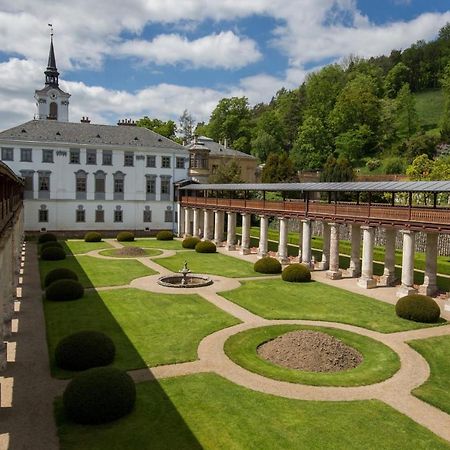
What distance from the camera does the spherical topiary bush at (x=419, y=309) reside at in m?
23.8

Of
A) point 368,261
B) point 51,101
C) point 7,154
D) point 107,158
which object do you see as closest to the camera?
point 368,261

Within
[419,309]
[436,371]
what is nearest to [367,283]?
[419,309]

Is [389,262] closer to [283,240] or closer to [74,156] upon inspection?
[283,240]

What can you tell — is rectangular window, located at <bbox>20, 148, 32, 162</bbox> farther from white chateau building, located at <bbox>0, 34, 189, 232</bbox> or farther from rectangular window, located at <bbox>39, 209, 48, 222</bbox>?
rectangular window, located at <bbox>39, 209, 48, 222</bbox>

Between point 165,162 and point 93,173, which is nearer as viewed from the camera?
point 93,173

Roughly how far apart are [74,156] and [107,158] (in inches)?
163

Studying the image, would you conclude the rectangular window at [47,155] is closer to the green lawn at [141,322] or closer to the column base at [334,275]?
the green lawn at [141,322]

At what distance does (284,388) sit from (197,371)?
329 cm

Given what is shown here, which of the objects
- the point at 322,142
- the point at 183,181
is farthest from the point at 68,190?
the point at 322,142

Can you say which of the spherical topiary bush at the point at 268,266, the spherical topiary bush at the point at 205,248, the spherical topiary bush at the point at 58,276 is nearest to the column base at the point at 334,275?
the spherical topiary bush at the point at 268,266

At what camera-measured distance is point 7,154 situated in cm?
5656

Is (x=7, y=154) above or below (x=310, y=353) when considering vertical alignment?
above

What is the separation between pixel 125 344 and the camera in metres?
Result: 20.0

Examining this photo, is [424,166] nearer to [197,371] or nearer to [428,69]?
[197,371]
